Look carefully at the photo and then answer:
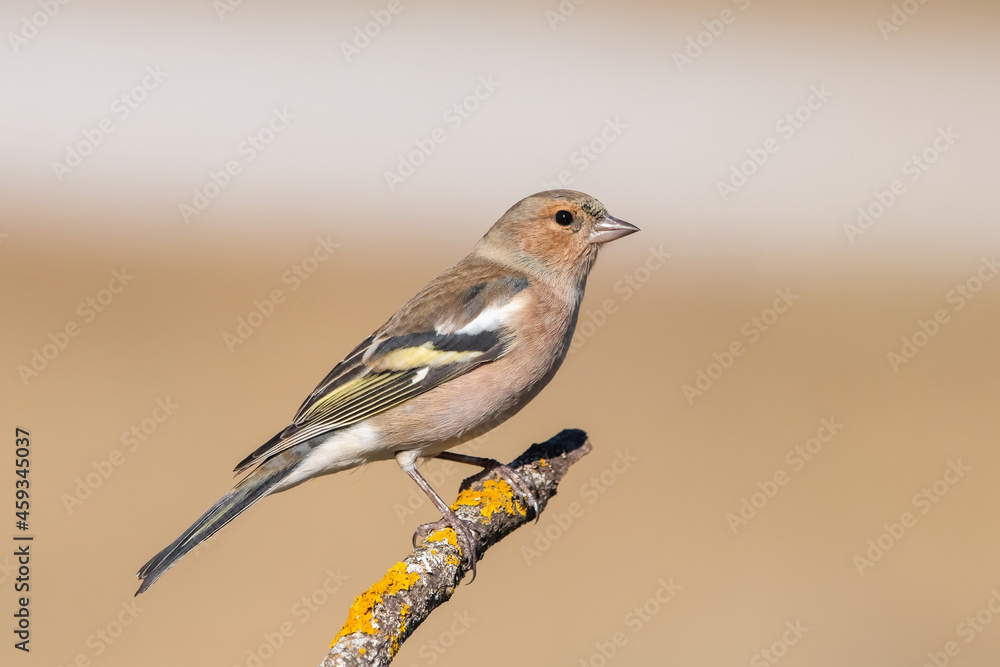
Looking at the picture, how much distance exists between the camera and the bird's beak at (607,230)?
20.6 ft

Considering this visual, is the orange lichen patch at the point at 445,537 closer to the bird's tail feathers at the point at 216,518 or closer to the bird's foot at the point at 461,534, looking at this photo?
the bird's foot at the point at 461,534

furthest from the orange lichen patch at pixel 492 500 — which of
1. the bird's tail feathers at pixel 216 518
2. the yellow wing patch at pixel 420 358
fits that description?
the bird's tail feathers at pixel 216 518

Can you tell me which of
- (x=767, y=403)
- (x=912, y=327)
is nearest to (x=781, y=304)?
(x=912, y=327)

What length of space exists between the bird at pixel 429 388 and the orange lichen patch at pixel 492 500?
0.21ft

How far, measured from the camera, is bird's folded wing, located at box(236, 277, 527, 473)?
5.43 m

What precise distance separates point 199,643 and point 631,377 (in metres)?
7.26

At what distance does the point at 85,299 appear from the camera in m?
15.5

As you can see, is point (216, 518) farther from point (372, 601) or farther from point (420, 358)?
point (372, 601)

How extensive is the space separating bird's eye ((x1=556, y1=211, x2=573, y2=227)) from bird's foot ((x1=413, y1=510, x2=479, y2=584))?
217 cm

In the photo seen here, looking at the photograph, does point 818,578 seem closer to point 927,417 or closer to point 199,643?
point 927,417

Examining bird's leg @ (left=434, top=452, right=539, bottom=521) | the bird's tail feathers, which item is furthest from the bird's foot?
the bird's tail feathers

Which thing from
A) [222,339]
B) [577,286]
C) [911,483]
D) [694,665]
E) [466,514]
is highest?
[222,339]

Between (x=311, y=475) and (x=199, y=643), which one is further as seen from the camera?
(x=199, y=643)

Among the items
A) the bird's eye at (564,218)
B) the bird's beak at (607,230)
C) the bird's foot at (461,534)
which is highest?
the bird's eye at (564,218)
